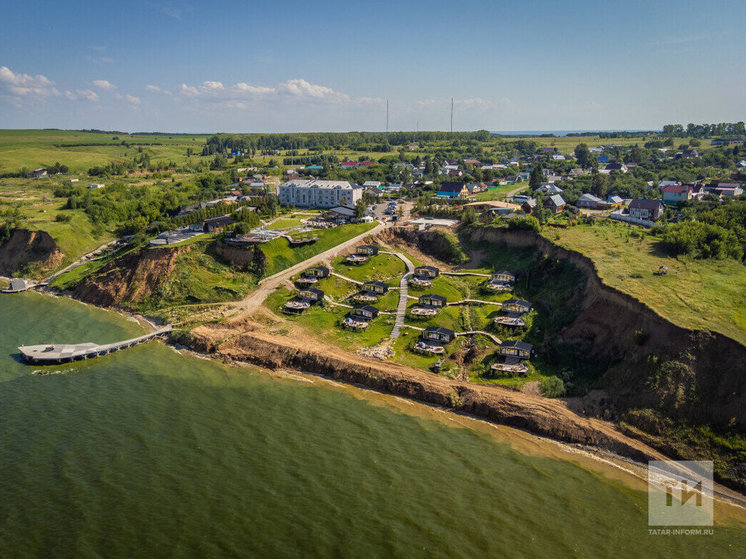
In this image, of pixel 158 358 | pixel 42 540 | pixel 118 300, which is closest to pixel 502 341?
pixel 158 358

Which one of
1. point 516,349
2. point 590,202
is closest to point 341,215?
point 516,349

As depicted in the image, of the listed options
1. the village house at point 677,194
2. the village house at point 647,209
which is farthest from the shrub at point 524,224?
the village house at point 677,194

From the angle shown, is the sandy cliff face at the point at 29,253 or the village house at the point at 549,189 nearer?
the sandy cliff face at the point at 29,253

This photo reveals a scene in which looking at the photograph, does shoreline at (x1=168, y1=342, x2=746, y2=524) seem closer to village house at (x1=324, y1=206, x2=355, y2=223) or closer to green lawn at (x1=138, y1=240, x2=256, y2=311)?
green lawn at (x1=138, y1=240, x2=256, y2=311)

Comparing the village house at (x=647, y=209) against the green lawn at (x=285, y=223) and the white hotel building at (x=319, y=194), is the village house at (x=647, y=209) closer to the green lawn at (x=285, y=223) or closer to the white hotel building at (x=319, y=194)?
the white hotel building at (x=319, y=194)

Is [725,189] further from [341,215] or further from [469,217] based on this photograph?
[341,215]

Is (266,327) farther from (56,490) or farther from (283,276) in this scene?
(56,490)
